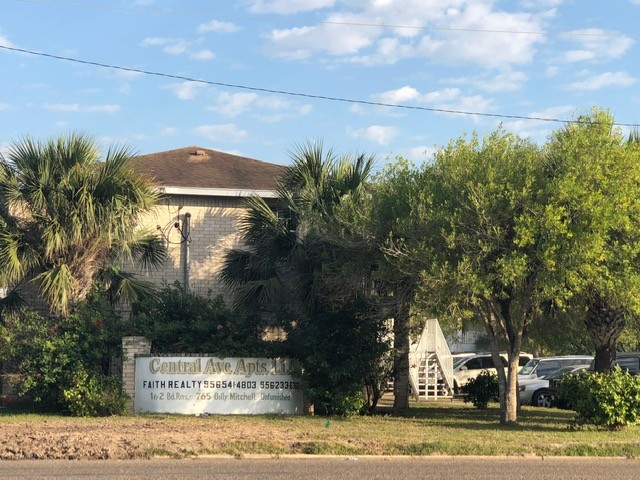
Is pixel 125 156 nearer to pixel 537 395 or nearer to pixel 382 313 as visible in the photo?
pixel 382 313

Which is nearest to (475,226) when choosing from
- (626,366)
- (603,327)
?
(603,327)

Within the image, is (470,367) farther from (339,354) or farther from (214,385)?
(214,385)

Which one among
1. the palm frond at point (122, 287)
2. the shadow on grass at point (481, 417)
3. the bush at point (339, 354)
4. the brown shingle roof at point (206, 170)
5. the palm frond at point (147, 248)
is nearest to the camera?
the shadow on grass at point (481, 417)

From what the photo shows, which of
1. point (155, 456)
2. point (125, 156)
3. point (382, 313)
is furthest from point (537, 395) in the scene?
point (155, 456)

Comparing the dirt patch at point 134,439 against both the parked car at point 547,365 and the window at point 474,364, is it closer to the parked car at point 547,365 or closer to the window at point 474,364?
the parked car at point 547,365

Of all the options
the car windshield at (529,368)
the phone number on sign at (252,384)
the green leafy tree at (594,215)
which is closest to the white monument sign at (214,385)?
the phone number on sign at (252,384)

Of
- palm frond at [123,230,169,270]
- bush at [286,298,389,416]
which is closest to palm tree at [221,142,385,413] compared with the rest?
bush at [286,298,389,416]

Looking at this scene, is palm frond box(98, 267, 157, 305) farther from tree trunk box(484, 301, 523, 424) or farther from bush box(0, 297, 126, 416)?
tree trunk box(484, 301, 523, 424)

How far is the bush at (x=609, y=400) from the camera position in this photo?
666 inches

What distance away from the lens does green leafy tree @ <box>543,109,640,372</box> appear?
→ 1598 cm

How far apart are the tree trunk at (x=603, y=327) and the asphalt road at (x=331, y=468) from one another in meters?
6.99

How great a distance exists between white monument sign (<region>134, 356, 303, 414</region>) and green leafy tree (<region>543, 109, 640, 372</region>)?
7.14 meters

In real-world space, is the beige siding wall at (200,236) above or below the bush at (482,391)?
above

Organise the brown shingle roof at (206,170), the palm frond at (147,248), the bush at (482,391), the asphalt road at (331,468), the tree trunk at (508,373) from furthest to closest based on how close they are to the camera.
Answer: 1. the brown shingle roof at (206,170)
2. the bush at (482,391)
3. the palm frond at (147,248)
4. the tree trunk at (508,373)
5. the asphalt road at (331,468)
